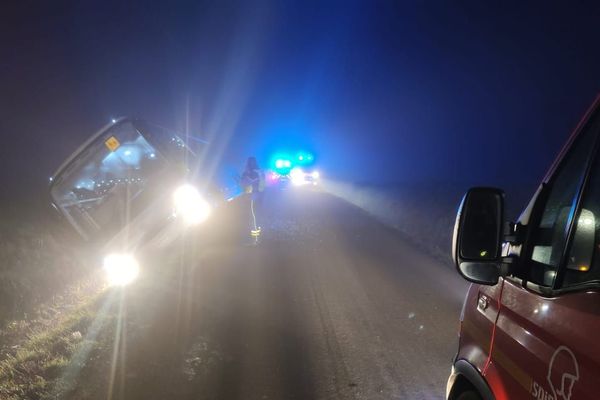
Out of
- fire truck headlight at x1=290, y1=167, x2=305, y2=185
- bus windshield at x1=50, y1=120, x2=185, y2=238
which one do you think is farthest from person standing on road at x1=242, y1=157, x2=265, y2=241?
fire truck headlight at x1=290, y1=167, x2=305, y2=185

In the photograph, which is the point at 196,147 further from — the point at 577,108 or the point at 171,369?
the point at 577,108

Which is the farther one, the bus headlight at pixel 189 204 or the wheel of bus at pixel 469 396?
the bus headlight at pixel 189 204

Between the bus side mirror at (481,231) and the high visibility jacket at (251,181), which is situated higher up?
the high visibility jacket at (251,181)

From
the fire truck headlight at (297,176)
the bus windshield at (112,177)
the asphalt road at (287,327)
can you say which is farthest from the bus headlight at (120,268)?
the fire truck headlight at (297,176)

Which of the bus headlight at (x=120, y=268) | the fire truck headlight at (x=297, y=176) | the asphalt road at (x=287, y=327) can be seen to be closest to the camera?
the asphalt road at (x=287, y=327)

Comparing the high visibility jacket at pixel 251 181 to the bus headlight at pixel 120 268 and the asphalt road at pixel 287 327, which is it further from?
the bus headlight at pixel 120 268

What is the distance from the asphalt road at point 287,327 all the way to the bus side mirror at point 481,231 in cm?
262

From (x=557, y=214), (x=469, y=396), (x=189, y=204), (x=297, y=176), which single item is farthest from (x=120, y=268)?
(x=297, y=176)

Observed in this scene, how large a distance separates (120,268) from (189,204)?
1793 mm

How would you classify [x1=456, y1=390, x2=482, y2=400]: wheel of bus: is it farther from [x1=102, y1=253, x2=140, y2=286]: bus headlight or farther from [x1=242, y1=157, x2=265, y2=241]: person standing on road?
[x1=242, y1=157, x2=265, y2=241]: person standing on road

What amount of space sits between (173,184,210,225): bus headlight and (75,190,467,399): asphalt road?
102 centimetres

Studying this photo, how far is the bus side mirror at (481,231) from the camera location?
1.98 meters

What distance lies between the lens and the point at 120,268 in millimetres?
7742

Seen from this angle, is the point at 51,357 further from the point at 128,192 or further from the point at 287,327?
the point at 128,192
